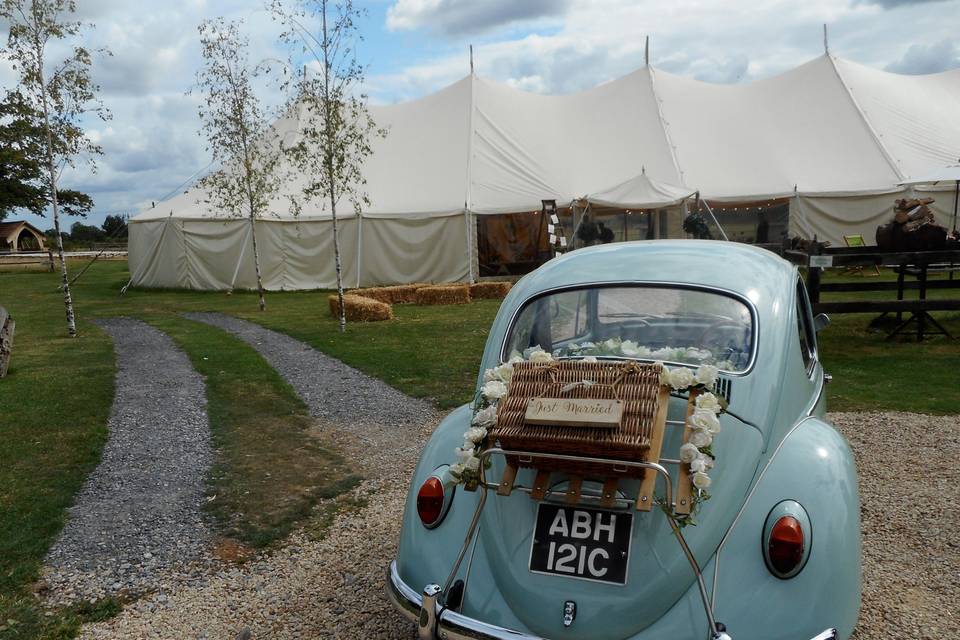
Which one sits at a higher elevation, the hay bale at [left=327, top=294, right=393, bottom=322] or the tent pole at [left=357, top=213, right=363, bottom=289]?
the tent pole at [left=357, top=213, right=363, bottom=289]

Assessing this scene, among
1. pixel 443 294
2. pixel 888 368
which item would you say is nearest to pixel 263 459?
pixel 888 368

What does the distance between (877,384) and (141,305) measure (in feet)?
60.8

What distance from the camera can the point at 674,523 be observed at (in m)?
2.65

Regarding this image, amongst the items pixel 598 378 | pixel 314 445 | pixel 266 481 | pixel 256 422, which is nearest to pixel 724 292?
pixel 598 378

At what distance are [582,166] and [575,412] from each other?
21583 millimetres

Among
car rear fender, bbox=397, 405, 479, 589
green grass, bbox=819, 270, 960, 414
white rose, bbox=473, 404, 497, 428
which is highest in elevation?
white rose, bbox=473, 404, 497, 428

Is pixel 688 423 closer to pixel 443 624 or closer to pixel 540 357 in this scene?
pixel 540 357

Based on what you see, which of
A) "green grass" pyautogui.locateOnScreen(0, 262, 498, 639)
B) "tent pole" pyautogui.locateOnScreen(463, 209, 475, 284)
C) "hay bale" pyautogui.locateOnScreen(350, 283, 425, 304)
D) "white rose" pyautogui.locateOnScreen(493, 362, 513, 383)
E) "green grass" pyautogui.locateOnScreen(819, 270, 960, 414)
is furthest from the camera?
"tent pole" pyautogui.locateOnScreen(463, 209, 475, 284)

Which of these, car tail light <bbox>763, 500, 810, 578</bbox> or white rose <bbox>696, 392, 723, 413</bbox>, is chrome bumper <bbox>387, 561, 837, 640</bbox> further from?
white rose <bbox>696, 392, 723, 413</bbox>

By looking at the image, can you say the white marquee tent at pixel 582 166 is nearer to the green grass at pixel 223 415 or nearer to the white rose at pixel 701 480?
the green grass at pixel 223 415

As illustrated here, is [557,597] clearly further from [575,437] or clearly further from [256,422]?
[256,422]

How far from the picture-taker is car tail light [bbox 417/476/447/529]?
325 cm

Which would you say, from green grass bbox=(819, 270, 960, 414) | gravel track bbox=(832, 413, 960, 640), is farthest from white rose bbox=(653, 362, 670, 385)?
green grass bbox=(819, 270, 960, 414)

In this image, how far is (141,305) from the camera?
20281 millimetres
